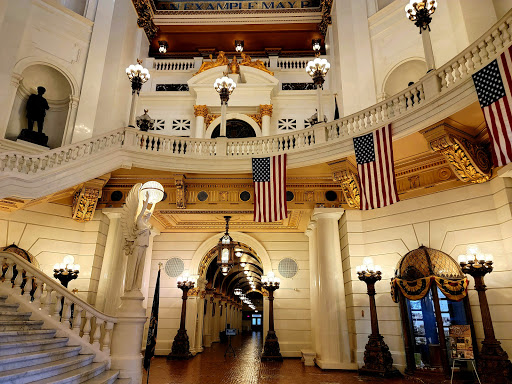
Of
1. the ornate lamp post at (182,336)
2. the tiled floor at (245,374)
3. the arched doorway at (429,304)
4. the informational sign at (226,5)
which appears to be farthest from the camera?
the informational sign at (226,5)

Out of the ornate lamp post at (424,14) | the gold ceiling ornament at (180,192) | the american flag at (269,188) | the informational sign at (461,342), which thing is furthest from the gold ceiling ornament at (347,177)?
the gold ceiling ornament at (180,192)

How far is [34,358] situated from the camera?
4.97m

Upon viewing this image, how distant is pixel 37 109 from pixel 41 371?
1110cm

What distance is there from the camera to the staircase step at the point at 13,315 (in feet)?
19.2

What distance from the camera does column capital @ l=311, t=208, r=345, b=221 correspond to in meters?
10.8

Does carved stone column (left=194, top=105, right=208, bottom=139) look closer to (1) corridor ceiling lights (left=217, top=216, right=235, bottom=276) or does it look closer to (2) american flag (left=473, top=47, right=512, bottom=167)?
(1) corridor ceiling lights (left=217, top=216, right=235, bottom=276)

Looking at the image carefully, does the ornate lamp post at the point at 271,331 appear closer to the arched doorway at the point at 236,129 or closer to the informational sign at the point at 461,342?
the arched doorway at the point at 236,129

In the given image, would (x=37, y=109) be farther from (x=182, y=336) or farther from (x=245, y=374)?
→ (x=245, y=374)

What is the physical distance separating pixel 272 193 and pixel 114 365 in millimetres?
5732

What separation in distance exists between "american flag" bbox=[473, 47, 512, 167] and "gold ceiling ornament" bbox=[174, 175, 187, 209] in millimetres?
7983

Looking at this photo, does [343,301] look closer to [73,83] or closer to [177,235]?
[177,235]

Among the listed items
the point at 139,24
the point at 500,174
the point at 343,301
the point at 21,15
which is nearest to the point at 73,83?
the point at 21,15

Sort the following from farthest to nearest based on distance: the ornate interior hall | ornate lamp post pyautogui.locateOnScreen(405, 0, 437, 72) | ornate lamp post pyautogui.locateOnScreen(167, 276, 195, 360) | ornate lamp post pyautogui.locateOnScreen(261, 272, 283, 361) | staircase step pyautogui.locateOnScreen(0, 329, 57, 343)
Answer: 1. ornate lamp post pyautogui.locateOnScreen(261, 272, 283, 361)
2. ornate lamp post pyautogui.locateOnScreen(167, 276, 195, 360)
3. ornate lamp post pyautogui.locateOnScreen(405, 0, 437, 72)
4. the ornate interior hall
5. staircase step pyautogui.locateOnScreen(0, 329, 57, 343)

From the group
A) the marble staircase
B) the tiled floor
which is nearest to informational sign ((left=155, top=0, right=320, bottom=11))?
the tiled floor
